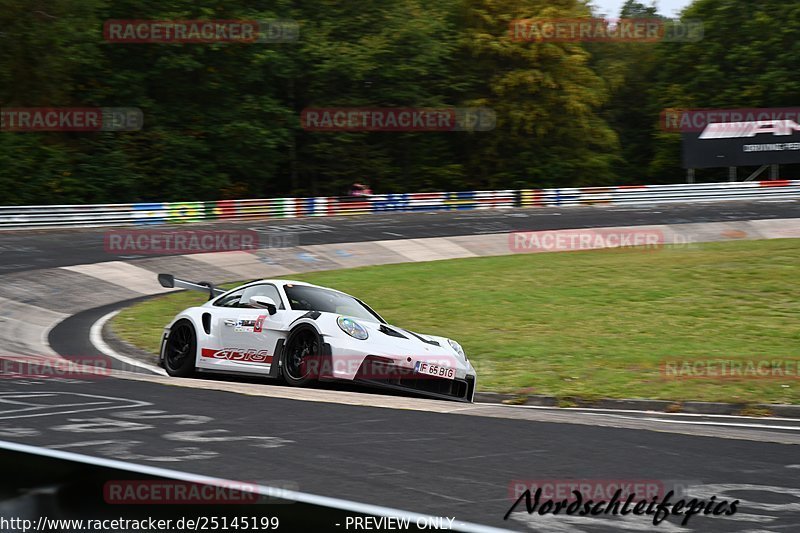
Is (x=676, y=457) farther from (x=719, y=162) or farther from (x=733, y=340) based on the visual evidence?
(x=719, y=162)

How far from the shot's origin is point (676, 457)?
620 cm

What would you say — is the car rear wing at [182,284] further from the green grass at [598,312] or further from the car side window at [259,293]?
the green grass at [598,312]

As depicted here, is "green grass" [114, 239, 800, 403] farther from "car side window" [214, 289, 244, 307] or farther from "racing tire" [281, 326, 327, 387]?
"car side window" [214, 289, 244, 307]

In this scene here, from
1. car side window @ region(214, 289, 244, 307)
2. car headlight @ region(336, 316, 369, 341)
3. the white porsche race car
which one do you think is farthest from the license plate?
car side window @ region(214, 289, 244, 307)

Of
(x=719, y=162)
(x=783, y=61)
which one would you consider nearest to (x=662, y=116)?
(x=783, y=61)

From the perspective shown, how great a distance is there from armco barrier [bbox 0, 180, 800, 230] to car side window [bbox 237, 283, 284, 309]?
952 inches

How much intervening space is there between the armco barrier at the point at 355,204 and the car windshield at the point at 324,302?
2481cm

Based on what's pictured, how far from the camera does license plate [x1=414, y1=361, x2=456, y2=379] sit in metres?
9.79

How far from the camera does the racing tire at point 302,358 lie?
9797 mm

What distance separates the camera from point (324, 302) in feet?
35.6

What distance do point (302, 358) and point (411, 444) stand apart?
3.88 meters

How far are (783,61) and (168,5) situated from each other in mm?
32814

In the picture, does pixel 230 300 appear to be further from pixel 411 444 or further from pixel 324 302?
pixel 411 444

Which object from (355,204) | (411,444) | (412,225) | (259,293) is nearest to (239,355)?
(259,293)
